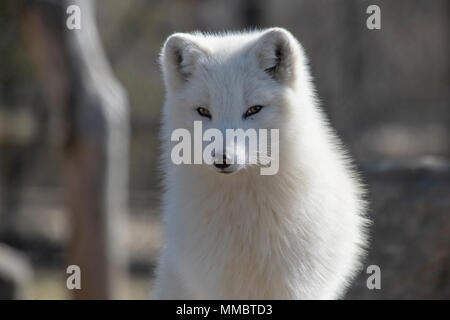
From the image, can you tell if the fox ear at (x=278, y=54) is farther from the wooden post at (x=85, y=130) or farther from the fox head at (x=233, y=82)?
the wooden post at (x=85, y=130)

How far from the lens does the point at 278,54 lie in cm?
332

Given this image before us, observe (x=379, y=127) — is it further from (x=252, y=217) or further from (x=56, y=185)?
(x=252, y=217)

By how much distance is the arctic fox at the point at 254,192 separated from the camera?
318cm

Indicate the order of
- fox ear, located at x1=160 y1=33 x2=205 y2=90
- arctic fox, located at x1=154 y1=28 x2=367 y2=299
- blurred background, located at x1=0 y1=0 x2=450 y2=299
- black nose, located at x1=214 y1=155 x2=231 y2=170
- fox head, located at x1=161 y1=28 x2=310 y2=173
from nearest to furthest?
black nose, located at x1=214 y1=155 x2=231 y2=170
fox head, located at x1=161 y1=28 x2=310 y2=173
arctic fox, located at x1=154 y1=28 x2=367 y2=299
fox ear, located at x1=160 y1=33 x2=205 y2=90
blurred background, located at x1=0 y1=0 x2=450 y2=299

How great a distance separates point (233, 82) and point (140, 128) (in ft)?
16.7

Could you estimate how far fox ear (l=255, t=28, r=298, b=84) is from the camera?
324 centimetres

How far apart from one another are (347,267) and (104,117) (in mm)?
2824

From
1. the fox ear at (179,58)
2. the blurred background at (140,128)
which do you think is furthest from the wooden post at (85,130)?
the fox ear at (179,58)

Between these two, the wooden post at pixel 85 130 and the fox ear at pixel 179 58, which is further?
the wooden post at pixel 85 130

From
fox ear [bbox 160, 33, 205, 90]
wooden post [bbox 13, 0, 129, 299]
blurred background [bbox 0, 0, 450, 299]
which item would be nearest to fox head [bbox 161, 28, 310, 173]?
fox ear [bbox 160, 33, 205, 90]

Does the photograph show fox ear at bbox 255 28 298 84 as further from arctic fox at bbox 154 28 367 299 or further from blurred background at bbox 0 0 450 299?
blurred background at bbox 0 0 450 299

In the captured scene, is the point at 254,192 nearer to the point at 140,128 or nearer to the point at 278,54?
the point at 278,54

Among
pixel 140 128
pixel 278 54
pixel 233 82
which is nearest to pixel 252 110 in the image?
pixel 233 82

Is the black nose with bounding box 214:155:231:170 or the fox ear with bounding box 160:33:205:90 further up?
the fox ear with bounding box 160:33:205:90
